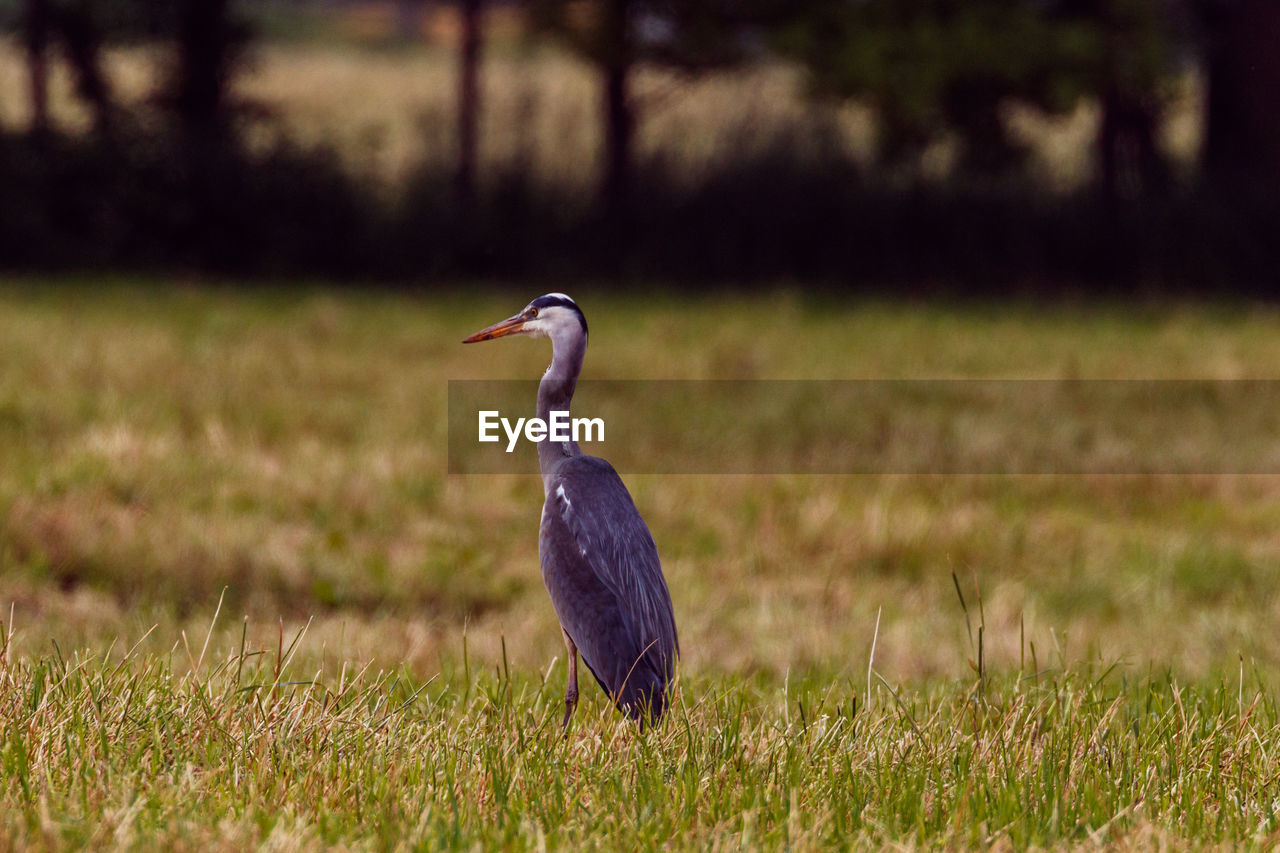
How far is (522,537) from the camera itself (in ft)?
22.3

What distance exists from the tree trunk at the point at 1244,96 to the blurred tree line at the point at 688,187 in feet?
0.10

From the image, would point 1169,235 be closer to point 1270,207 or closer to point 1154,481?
point 1270,207

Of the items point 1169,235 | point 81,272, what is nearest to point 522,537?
point 81,272

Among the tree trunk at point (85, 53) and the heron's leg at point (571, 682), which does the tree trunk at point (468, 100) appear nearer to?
the tree trunk at point (85, 53)

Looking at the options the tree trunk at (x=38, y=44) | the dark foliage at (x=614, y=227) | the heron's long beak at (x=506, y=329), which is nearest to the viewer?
the heron's long beak at (x=506, y=329)

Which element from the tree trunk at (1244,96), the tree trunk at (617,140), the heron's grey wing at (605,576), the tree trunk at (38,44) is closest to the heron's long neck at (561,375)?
the heron's grey wing at (605,576)

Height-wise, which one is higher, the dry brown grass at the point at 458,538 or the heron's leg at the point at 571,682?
the heron's leg at the point at 571,682

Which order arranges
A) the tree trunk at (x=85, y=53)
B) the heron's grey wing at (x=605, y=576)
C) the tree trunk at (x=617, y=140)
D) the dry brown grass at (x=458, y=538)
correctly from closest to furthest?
the heron's grey wing at (x=605, y=576) < the dry brown grass at (x=458, y=538) < the tree trunk at (x=617, y=140) < the tree trunk at (x=85, y=53)

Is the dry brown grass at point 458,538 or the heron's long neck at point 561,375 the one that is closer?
the heron's long neck at point 561,375

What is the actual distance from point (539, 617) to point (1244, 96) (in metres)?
14.2

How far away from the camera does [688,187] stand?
649 inches

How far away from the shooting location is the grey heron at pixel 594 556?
8.60 feet

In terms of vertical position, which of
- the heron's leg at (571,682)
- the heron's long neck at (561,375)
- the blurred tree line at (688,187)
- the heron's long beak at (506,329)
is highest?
the blurred tree line at (688,187)

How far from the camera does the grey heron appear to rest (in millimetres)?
2621
